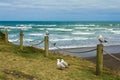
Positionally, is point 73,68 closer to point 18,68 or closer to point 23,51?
point 18,68

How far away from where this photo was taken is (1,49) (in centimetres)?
1527

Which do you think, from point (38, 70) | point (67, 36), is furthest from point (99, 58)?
point (67, 36)

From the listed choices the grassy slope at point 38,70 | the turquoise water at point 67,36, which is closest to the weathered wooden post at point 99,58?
the grassy slope at point 38,70

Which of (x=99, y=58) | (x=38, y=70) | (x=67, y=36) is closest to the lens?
(x=99, y=58)

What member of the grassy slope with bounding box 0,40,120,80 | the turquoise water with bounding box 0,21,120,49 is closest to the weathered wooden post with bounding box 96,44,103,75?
the grassy slope with bounding box 0,40,120,80

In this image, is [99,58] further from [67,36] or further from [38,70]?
[67,36]

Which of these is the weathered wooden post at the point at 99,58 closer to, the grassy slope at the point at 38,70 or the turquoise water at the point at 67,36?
the grassy slope at the point at 38,70

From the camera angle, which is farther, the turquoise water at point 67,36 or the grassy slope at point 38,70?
the turquoise water at point 67,36

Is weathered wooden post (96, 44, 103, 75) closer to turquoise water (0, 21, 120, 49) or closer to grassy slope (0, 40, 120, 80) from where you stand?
grassy slope (0, 40, 120, 80)

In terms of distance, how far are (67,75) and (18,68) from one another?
76.0 inches

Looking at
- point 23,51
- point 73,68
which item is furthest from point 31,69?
point 23,51

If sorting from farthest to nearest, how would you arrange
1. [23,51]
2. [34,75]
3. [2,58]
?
[23,51], [2,58], [34,75]

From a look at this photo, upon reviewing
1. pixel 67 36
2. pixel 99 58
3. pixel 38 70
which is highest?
pixel 99 58

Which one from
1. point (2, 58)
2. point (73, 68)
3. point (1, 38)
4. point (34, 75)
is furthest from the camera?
point (1, 38)
